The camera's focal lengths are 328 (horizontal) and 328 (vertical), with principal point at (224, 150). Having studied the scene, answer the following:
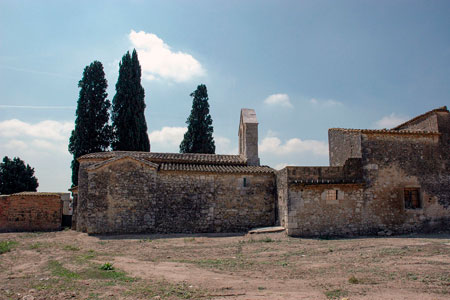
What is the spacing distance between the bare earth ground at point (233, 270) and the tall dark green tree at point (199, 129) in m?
17.4

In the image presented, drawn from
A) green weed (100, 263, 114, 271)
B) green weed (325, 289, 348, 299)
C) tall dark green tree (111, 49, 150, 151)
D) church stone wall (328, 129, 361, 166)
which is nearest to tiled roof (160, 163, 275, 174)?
church stone wall (328, 129, 361, 166)

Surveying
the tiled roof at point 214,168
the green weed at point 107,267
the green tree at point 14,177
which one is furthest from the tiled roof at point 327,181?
the green tree at point 14,177

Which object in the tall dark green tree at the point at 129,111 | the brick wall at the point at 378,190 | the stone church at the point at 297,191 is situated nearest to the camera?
the brick wall at the point at 378,190

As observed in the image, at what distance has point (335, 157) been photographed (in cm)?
1753

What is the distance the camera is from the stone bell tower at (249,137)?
19.3 metres

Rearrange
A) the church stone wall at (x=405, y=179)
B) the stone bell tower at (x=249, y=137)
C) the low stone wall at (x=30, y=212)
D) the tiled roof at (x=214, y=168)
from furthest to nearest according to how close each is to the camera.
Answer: the stone bell tower at (x=249, y=137)
the low stone wall at (x=30, y=212)
the tiled roof at (x=214, y=168)
the church stone wall at (x=405, y=179)

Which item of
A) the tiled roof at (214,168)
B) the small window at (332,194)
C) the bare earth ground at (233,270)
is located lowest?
the bare earth ground at (233,270)

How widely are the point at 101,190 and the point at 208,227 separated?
5594mm

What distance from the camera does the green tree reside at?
27.3 m

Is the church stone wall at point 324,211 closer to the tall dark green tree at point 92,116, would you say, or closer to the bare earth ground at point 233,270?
the bare earth ground at point 233,270

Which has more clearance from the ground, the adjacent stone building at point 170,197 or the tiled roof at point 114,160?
the tiled roof at point 114,160

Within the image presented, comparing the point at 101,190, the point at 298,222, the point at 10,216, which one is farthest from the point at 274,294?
the point at 10,216

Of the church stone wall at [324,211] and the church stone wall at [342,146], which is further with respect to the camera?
the church stone wall at [342,146]

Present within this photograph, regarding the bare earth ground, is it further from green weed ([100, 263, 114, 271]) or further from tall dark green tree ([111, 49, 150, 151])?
tall dark green tree ([111, 49, 150, 151])
